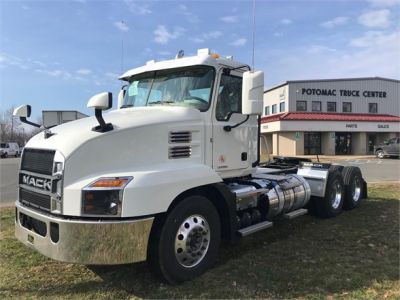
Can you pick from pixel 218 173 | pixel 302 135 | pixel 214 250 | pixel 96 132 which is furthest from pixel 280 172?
pixel 302 135

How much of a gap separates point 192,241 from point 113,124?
1708mm

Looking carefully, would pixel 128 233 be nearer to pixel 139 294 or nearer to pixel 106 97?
pixel 139 294

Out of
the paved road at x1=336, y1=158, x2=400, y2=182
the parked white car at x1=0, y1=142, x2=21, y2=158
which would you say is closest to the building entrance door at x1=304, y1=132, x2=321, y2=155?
the paved road at x1=336, y1=158, x2=400, y2=182

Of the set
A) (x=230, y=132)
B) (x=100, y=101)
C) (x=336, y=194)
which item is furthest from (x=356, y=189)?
(x=100, y=101)

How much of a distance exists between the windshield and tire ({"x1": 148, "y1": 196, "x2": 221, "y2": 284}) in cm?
137

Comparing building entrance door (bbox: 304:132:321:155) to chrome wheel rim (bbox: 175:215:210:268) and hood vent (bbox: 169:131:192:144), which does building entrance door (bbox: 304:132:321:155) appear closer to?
hood vent (bbox: 169:131:192:144)

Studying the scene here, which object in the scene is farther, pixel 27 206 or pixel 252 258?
pixel 252 258

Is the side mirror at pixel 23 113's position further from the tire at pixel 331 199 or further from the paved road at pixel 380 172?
the paved road at pixel 380 172

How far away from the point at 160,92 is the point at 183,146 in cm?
103

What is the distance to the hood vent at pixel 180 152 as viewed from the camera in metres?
4.91

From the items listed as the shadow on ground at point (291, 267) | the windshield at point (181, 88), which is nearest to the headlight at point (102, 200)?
the shadow on ground at point (291, 267)

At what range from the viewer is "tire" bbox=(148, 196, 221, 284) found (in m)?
4.49

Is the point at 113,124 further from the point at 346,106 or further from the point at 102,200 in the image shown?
the point at 346,106

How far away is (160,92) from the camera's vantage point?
564 cm
